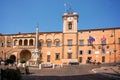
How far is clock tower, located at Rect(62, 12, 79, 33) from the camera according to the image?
63.1m

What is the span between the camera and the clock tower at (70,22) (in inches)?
2484

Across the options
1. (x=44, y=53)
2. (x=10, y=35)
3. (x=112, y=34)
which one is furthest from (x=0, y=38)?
(x=112, y=34)

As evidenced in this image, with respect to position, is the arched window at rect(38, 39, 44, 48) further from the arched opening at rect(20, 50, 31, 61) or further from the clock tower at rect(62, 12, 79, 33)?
the clock tower at rect(62, 12, 79, 33)

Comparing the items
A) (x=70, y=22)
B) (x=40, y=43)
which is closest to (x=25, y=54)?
(x=40, y=43)

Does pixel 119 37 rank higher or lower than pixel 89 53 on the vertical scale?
higher

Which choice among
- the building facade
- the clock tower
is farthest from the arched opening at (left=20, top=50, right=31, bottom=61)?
the clock tower

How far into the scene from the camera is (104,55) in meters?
Result: 60.2

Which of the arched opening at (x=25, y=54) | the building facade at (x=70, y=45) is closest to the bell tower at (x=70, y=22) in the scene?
the building facade at (x=70, y=45)

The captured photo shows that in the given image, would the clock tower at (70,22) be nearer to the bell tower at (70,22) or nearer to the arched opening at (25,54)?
the bell tower at (70,22)

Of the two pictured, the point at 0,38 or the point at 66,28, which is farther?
the point at 0,38

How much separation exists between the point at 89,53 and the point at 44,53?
458 inches

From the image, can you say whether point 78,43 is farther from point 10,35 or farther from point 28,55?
point 10,35

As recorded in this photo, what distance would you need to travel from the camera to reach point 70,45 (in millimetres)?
62500

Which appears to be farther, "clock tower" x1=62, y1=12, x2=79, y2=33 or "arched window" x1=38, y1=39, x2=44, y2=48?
"arched window" x1=38, y1=39, x2=44, y2=48
